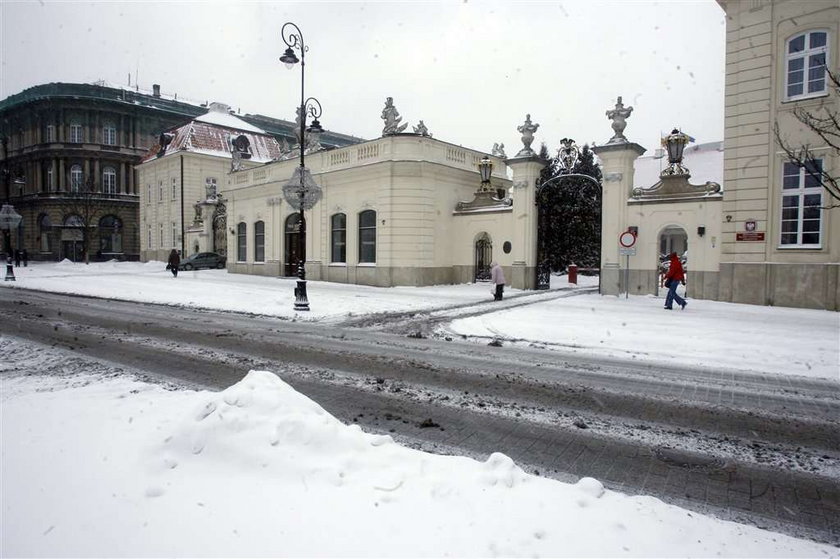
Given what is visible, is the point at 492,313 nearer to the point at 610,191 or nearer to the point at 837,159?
the point at 610,191

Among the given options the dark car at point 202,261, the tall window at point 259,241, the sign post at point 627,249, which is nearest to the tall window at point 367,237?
the tall window at point 259,241

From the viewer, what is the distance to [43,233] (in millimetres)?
56000

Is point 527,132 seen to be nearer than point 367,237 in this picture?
A: Yes

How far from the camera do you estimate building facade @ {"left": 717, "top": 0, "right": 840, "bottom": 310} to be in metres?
15.2

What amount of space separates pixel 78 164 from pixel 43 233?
354 inches

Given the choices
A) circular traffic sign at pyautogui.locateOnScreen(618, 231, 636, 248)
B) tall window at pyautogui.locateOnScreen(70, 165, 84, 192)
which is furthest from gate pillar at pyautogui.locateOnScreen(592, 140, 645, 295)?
tall window at pyautogui.locateOnScreen(70, 165, 84, 192)

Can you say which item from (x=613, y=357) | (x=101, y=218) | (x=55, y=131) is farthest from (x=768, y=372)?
(x=55, y=131)

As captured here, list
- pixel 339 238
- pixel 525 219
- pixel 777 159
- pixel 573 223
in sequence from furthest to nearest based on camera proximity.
Answer: pixel 573 223
pixel 339 238
pixel 525 219
pixel 777 159

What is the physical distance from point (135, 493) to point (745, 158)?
1934 cm

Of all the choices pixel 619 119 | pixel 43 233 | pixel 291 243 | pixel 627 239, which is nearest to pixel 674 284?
pixel 627 239

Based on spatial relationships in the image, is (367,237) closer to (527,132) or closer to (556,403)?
(527,132)

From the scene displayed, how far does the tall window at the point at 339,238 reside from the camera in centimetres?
2664

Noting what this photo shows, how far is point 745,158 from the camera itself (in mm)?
16578

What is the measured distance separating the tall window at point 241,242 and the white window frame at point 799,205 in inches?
1143
